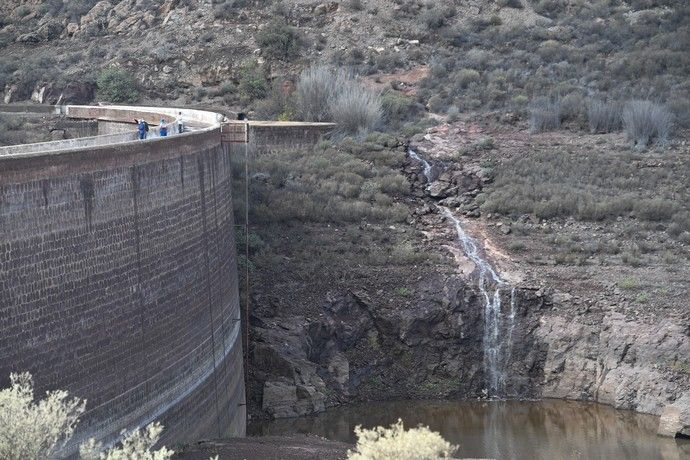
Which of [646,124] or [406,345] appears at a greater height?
[646,124]

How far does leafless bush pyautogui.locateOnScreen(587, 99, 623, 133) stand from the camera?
45594 millimetres

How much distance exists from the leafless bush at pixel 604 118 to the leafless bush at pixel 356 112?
8024mm

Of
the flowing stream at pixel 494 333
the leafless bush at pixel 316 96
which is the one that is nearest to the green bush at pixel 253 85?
the leafless bush at pixel 316 96

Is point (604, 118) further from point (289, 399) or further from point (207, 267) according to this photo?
point (207, 267)

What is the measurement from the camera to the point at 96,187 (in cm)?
1977

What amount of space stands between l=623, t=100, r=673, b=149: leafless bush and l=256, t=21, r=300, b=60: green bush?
54.3 ft

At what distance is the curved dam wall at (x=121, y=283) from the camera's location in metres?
17.8

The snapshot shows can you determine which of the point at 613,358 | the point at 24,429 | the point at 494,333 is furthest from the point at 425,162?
the point at 24,429

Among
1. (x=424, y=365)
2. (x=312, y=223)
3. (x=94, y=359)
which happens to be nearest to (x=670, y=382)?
A: (x=424, y=365)

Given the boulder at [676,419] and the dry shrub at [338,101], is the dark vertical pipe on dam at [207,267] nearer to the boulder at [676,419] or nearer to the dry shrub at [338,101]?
the boulder at [676,419]

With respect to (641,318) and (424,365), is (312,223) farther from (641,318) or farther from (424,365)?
(641,318)

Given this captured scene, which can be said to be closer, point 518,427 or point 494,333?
point 518,427

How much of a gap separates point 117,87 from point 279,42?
7.47 meters

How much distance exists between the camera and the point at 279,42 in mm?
53969
